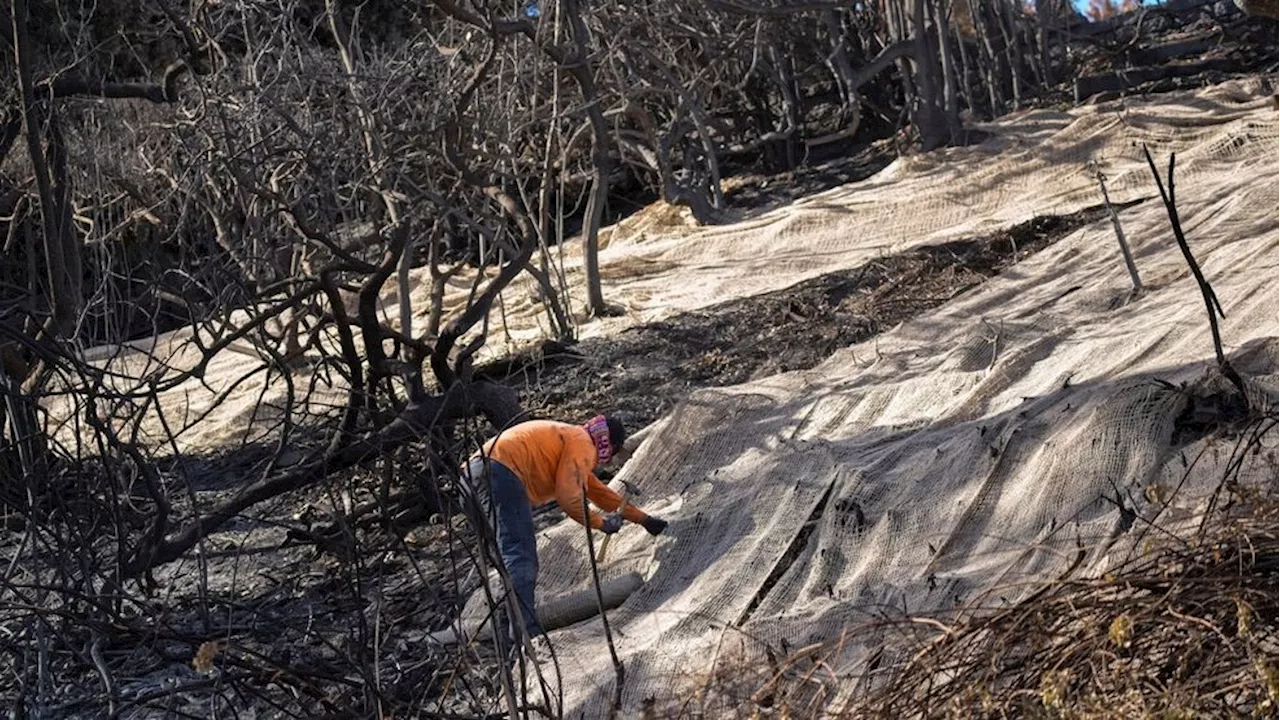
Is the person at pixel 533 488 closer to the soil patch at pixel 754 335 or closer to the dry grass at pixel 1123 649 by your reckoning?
the soil patch at pixel 754 335

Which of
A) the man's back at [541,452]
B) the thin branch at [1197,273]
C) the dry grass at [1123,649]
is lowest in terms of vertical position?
the dry grass at [1123,649]

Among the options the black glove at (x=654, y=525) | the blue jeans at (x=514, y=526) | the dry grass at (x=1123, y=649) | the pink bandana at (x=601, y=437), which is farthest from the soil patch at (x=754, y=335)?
the dry grass at (x=1123, y=649)

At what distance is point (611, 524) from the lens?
241 inches

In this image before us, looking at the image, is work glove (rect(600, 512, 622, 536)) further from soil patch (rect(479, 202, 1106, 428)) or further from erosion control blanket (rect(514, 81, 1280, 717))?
soil patch (rect(479, 202, 1106, 428))

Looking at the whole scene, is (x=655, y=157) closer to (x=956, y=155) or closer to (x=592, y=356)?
(x=956, y=155)

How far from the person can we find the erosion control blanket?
19 centimetres

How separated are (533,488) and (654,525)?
47cm

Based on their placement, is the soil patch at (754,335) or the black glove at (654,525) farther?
the soil patch at (754,335)

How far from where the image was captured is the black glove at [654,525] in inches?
243

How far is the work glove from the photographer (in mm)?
6098

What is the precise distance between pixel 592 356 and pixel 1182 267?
3.19 metres

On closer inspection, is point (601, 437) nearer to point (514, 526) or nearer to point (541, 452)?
point (541, 452)

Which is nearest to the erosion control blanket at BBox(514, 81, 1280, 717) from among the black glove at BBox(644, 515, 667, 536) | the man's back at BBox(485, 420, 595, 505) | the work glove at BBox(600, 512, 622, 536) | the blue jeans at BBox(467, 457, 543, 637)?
the black glove at BBox(644, 515, 667, 536)

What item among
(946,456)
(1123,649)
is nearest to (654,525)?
(946,456)
